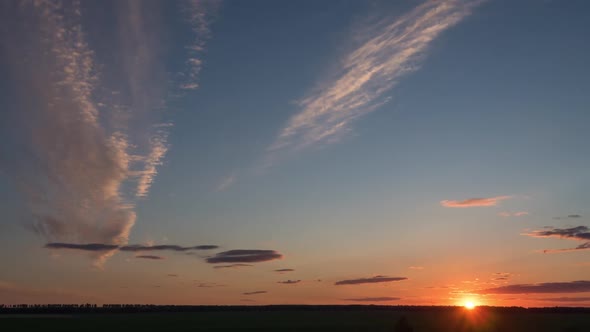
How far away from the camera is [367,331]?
88250 millimetres

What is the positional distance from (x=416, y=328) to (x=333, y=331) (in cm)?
1517

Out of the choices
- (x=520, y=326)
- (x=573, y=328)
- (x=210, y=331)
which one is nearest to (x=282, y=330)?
(x=210, y=331)

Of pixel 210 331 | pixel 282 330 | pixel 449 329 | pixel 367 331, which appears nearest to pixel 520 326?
pixel 449 329

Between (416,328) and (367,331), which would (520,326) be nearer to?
(416,328)

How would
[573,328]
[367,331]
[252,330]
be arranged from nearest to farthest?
1. [367,331]
2. [252,330]
3. [573,328]

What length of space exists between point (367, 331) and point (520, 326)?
33.5 m

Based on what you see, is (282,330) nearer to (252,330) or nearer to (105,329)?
(252,330)

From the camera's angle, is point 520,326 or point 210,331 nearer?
point 210,331

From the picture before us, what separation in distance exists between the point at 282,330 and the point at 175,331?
17.4 meters

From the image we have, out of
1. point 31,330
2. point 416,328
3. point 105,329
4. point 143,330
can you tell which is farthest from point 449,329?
point 31,330

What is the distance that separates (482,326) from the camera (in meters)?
99.7

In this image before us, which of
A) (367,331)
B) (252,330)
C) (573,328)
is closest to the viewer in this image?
(367,331)

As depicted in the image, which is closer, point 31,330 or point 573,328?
point 31,330

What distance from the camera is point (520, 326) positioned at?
338 feet
